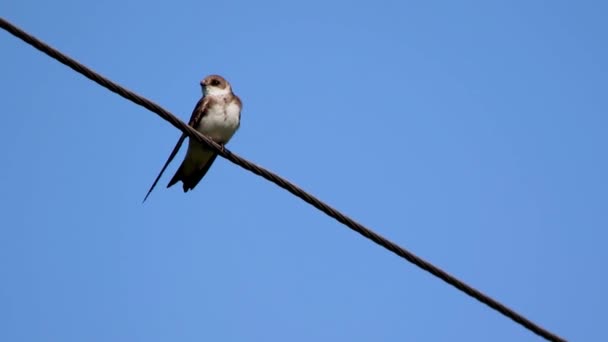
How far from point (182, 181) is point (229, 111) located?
2.49ft

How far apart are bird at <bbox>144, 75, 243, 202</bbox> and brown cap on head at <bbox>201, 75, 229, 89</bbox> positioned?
159 mm

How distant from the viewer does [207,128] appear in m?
6.92

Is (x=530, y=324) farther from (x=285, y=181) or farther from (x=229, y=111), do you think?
(x=229, y=111)

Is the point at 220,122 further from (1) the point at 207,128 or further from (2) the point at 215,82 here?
(2) the point at 215,82

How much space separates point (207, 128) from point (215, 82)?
0.71 m

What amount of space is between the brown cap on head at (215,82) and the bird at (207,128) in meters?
0.16

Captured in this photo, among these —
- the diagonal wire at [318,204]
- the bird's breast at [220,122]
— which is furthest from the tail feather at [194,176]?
the diagonal wire at [318,204]

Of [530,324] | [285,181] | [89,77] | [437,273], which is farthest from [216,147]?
[530,324]

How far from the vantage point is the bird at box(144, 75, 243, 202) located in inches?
272

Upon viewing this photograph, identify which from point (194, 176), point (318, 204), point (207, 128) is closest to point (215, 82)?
point (207, 128)

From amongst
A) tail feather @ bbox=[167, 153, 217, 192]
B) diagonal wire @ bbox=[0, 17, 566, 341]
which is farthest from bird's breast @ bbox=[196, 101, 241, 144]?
diagonal wire @ bbox=[0, 17, 566, 341]

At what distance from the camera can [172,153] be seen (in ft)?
20.1

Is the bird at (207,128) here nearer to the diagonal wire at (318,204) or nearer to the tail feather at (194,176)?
the tail feather at (194,176)

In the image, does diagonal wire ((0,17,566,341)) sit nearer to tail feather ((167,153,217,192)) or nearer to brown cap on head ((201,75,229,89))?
tail feather ((167,153,217,192))
